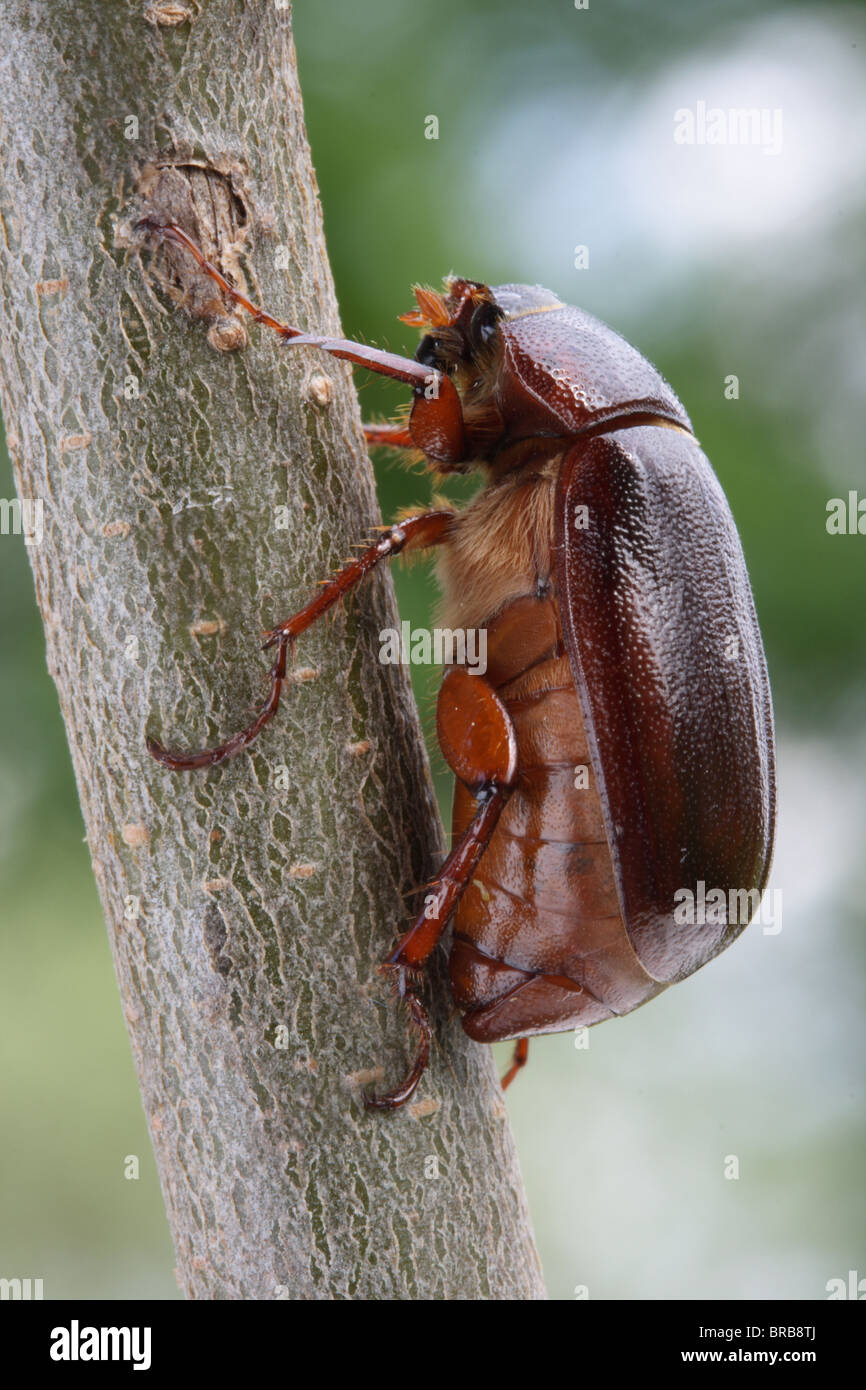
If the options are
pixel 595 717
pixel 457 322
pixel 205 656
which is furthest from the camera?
pixel 457 322

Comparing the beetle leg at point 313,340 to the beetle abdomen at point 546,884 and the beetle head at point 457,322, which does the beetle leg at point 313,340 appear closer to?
the beetle head at point 457,322

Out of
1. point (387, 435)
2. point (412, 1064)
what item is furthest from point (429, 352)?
point (412, 1064)

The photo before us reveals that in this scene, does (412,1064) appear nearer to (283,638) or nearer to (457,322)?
(283,638)

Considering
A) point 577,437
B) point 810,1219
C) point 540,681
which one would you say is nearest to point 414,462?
point 577,437

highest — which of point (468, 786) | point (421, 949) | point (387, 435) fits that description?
point (387, 435)

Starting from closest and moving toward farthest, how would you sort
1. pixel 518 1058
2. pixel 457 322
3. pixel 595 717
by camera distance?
pixel 595 717
pixel 457 322
pixel 518 1058

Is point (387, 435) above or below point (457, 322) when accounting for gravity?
below
